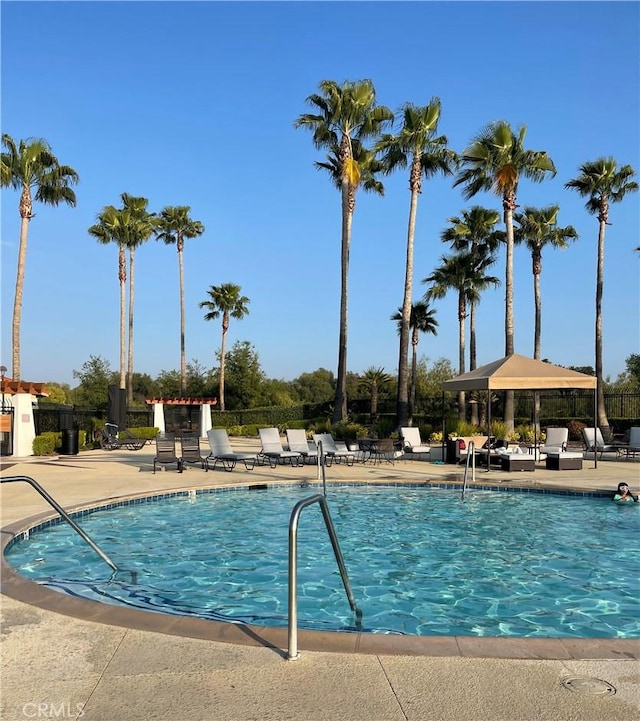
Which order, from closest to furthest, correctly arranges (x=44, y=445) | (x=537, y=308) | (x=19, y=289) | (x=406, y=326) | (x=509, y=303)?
(x=44, y=445) → (x=406, y=326) → (x=509, y=303) → (x=19, y=289) → (x=537, y=308)

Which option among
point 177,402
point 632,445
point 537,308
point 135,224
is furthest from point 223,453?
point 135,224

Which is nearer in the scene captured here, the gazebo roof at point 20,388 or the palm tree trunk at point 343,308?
the gazebo roof at point 20,388

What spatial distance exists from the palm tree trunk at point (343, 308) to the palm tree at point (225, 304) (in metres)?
22.2

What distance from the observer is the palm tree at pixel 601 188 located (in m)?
26.8

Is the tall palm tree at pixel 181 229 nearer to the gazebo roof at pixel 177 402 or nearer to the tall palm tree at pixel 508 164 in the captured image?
the gazebo roof at pixel 177 402

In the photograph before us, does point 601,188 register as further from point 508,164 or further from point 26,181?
point 26,181

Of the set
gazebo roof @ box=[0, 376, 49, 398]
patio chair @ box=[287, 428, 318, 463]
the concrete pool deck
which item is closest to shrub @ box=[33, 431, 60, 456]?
gazebo roof @ box=[0, 376, 49, 398]

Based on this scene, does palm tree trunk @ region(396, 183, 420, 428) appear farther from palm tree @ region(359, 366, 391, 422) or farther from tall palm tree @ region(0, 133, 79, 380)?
tall palm tree @ region(0, 133, 79, 380)

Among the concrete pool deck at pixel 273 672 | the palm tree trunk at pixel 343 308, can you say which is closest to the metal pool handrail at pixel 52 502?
the concrete pool deck at pixel 273 672

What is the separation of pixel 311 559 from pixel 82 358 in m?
45.6

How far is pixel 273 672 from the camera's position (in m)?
3.33

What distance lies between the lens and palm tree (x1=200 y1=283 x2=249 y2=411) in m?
45.5

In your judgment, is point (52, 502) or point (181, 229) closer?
point (52, 502)

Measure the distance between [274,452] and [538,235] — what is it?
20.5 m
